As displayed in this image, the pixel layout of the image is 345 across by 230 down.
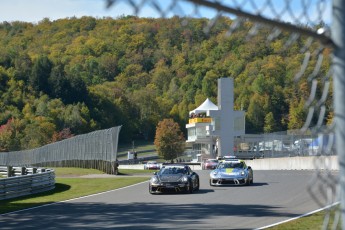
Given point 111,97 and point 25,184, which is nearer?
point 25,184

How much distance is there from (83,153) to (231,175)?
3215 cm

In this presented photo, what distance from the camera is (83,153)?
213ft

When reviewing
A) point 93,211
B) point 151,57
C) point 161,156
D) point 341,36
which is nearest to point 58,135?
point 161,156

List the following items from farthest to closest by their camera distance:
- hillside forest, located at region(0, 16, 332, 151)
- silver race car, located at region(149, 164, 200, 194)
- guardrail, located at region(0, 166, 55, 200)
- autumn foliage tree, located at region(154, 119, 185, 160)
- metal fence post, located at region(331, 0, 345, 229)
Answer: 1. autumn foliage tree, located at region(154, 119, 185, 160)
2. hillside forest, located at region(0, 16, 332, 151)
3. guardrail, located at region(0, 166, 55, 200)
4. silver race car, located at region(149, 164, 200, 194)
5. metal fence post, located at region(331, 0, 345, 229)

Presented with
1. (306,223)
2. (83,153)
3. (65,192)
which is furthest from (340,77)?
(83,153)

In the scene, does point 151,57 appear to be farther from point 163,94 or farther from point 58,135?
point 58,135

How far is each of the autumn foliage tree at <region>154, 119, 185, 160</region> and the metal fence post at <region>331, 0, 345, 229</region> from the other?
5482 inches

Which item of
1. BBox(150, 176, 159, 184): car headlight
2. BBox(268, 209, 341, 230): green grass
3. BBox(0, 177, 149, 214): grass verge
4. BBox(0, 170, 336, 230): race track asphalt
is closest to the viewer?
BBox(268, 209, 341, 230): green grass

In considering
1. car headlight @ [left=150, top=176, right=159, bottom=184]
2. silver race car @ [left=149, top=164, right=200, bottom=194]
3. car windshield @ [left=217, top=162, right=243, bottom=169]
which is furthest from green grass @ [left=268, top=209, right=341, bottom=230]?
car windshield @ [left=217, top=162, right=243, bottom=169]

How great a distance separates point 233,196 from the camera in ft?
93.5

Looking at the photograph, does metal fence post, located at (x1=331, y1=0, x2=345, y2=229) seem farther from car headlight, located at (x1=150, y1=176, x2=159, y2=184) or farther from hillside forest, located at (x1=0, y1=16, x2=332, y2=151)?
hillside forest, located at (x1=0, y1=16, x2=332, y2=151)

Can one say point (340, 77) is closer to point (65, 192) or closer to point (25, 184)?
point (25, 184)

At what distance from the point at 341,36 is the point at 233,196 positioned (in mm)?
25433

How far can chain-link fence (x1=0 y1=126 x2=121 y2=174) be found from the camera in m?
54.5
